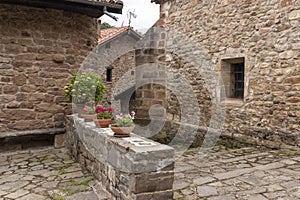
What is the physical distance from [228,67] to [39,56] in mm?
3976

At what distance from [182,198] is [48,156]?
9.77 ft

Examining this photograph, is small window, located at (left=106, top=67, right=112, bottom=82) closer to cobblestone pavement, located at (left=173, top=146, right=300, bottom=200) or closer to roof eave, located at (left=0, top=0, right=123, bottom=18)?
roof eave, located at (left=0, top=0, right=123, bottom=18)

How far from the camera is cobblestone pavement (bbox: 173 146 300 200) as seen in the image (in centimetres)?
289

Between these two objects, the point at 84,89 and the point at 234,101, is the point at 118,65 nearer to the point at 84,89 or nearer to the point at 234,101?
the point at 234,101

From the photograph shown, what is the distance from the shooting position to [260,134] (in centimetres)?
522

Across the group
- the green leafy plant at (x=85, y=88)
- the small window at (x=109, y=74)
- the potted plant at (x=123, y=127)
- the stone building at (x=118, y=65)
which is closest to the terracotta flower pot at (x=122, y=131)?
the potted plant at (x=123, y=127)

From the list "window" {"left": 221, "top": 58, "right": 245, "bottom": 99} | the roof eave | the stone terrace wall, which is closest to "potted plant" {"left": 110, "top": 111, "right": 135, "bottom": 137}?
the roof eave

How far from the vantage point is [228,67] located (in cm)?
601

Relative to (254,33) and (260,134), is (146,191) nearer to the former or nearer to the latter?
(260,134)

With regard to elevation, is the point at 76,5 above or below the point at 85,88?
above

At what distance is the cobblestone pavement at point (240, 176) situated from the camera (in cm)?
289

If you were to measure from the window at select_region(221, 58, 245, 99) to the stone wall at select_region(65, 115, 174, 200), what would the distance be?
11.7ft

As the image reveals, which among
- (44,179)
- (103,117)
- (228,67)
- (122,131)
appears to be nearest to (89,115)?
(103,117)

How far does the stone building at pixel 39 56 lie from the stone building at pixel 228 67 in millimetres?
2079
